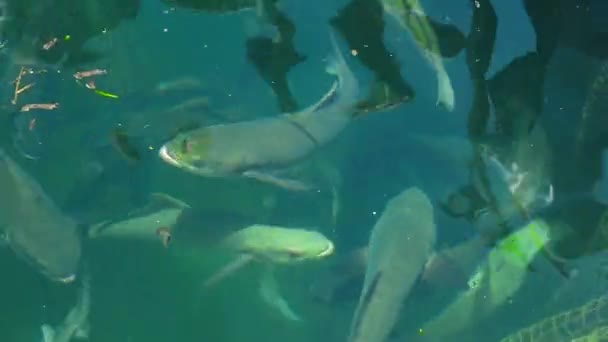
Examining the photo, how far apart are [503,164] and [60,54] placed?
93.4 inches

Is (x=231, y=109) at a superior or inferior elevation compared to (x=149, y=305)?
superior

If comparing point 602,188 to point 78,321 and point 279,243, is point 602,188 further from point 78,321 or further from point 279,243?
point 78,321

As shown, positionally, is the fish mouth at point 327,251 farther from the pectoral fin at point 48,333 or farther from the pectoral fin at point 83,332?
the pectoral fin at point 48,333

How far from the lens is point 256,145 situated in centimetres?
301

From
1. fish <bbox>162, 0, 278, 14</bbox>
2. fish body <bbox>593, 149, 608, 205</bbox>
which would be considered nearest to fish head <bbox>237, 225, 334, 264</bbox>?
fish <bbox>162, 0, 278, 14</bbox>

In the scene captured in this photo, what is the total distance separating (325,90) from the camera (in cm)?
339

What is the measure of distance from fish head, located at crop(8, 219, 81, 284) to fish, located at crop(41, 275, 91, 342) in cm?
15

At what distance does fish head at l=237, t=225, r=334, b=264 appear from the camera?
3.20m

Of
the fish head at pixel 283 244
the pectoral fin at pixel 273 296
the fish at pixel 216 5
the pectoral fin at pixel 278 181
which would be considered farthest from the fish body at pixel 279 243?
the fish at pixel 216 5

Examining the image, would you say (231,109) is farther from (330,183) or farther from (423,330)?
(423,330)

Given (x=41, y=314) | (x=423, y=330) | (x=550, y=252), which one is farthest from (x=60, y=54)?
(x=550, y=252)

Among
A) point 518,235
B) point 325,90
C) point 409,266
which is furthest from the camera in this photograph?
point 325,90

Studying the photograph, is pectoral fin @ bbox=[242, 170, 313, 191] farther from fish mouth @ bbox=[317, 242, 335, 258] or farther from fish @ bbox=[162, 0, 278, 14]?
fish @ bbox=[162, 0, 278, 14]

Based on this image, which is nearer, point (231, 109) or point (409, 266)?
point (409, 266)
